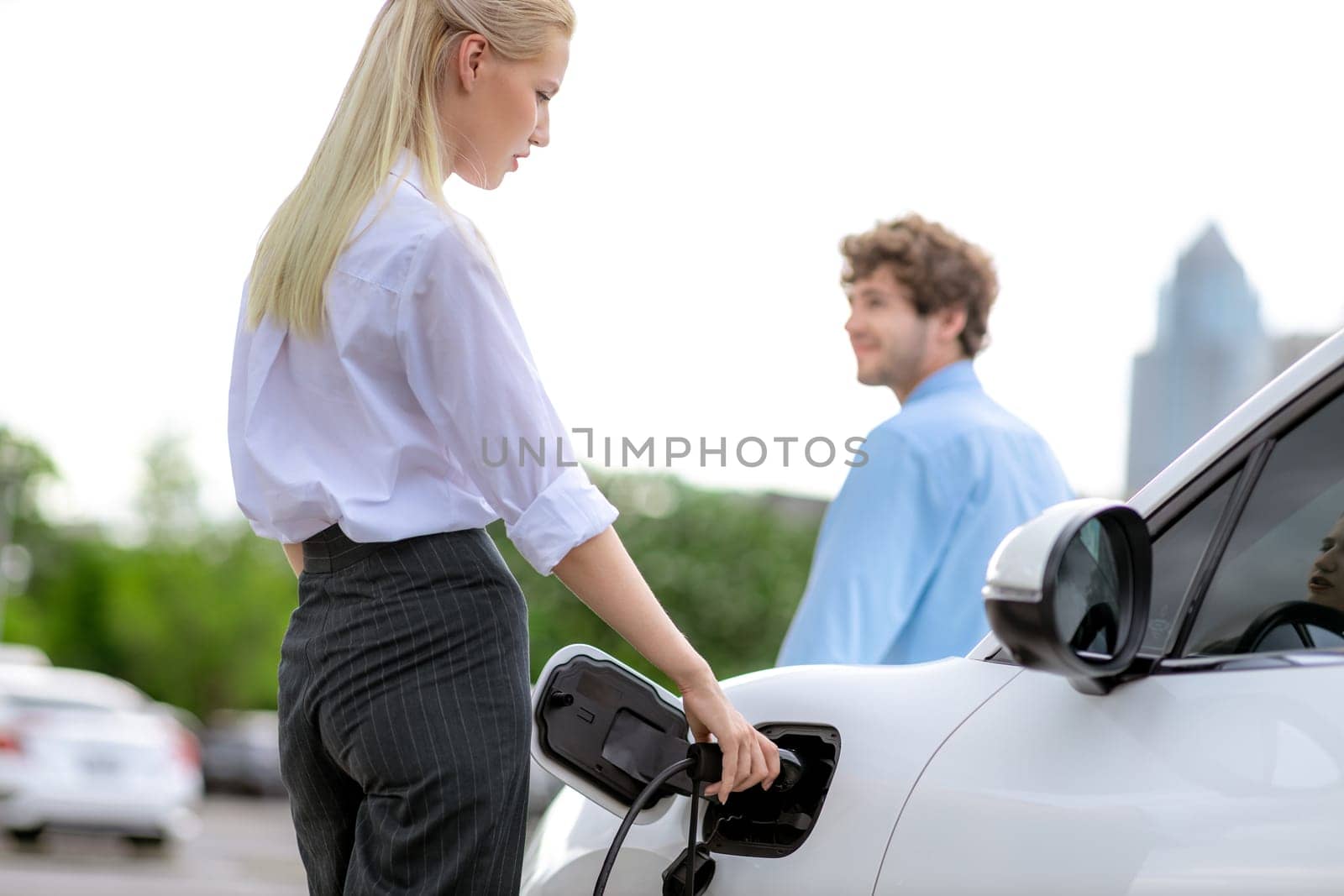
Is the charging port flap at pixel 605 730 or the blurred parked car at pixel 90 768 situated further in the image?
the blurred parked car at pixel 90 768

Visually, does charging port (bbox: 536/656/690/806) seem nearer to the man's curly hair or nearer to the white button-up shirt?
the white button-up shirt

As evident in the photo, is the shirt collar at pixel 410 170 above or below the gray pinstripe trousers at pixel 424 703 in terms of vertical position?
above

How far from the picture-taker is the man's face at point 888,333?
11.2 ft

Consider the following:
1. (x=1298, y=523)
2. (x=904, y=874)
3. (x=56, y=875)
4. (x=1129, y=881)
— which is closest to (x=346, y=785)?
(x=904, y=874)

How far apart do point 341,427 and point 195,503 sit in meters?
55.4

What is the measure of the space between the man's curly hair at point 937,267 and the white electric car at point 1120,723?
5.66 ft

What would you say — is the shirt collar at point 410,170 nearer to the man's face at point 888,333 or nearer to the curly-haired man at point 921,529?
the curly-haired man at point 921,529

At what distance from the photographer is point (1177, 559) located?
A: 1.62 m

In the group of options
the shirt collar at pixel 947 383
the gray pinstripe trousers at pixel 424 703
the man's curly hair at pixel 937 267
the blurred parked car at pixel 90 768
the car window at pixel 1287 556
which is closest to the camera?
the car window at pixel 1287 556

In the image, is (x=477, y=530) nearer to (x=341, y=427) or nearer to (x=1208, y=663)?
(x=341, y=427)

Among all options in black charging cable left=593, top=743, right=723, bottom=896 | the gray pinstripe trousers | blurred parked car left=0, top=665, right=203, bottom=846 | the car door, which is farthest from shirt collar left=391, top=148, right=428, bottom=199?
blurred parked car left=0, top=665, right=203, bottom=846

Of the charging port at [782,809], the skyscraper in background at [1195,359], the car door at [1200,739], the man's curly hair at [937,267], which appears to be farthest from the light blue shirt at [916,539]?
the skyscraper in background at [1195,359]

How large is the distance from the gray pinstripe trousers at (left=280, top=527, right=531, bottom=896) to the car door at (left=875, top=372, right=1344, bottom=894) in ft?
1.56

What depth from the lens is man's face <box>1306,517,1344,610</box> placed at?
4.96 ft
